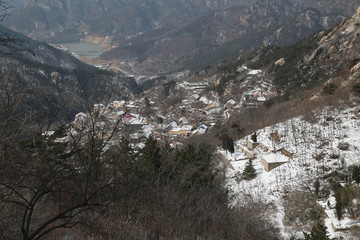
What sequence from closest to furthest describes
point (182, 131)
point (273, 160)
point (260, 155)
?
point (273, 160) → point (260, 155) → point (182, 131)

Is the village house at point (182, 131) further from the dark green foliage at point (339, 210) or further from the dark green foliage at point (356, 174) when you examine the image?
the dark green foliage at point (339, 210)

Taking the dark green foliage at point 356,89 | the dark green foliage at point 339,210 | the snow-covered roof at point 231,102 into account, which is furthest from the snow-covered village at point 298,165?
the snow-covered roof at point 231,102

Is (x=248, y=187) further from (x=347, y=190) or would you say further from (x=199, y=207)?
(x=199, y=207)

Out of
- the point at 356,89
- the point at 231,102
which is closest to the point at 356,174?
the point at 356,89

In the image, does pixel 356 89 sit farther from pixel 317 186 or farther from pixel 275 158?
pixel 317 186

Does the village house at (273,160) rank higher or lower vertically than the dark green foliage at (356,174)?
higher

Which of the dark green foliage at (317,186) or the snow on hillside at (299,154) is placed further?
the snow on hillside at (299,154)

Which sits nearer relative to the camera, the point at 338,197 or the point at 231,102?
the point at 338,197

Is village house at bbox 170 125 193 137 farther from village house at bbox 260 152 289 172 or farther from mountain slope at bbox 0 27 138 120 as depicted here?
mountain slope at bbox 0 27 138 120

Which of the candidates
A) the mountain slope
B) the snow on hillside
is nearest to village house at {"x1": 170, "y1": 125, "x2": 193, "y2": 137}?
the snow on hillside

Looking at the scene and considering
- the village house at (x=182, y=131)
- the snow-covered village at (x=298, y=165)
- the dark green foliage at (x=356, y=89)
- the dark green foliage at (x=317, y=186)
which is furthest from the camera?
the village house at (x=182, y=131)
